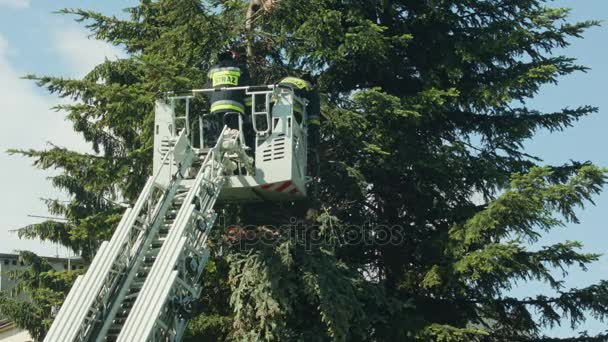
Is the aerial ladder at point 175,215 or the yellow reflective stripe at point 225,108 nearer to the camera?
the aerial ladder at point 175,215

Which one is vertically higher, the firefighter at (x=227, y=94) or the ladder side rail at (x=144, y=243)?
the firefighter at (x=227, y=94)

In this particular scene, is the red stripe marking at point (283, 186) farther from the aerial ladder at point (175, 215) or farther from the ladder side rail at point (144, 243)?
the ladder side rail at point (144, 243)

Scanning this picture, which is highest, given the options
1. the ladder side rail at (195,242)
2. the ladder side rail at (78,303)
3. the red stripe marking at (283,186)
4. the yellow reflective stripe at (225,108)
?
the yellow reflective stripe at (225,108)

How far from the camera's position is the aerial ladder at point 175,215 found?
9.08m

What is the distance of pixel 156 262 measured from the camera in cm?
951

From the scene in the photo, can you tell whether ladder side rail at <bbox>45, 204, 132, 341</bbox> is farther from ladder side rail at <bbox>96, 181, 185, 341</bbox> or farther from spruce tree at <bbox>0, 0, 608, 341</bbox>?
spruce tree at <bbox>0, 0, 608, 341</bbox>

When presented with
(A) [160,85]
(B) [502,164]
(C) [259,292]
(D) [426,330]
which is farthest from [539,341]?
(A) [160,85]

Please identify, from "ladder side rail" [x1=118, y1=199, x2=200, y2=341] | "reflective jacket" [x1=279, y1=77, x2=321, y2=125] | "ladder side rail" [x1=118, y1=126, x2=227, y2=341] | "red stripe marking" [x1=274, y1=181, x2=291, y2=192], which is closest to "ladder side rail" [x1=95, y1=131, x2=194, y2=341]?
"ladder side rail" [x1=118, y1=126, x2=227, y2=341]

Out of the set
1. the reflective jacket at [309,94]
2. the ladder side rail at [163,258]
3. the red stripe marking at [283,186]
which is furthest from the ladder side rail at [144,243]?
the reflective jacket at [309,94]

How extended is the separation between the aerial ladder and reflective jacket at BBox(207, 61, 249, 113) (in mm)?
89

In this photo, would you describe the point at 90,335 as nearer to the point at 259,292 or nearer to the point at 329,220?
the point at 259,292

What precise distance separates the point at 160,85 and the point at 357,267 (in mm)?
4393

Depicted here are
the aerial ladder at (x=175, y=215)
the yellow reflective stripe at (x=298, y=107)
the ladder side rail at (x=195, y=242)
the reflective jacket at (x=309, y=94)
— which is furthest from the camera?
the reflective jacket at (x=309, y=94)

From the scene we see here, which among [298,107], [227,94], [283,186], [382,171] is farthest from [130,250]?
[382,171]
